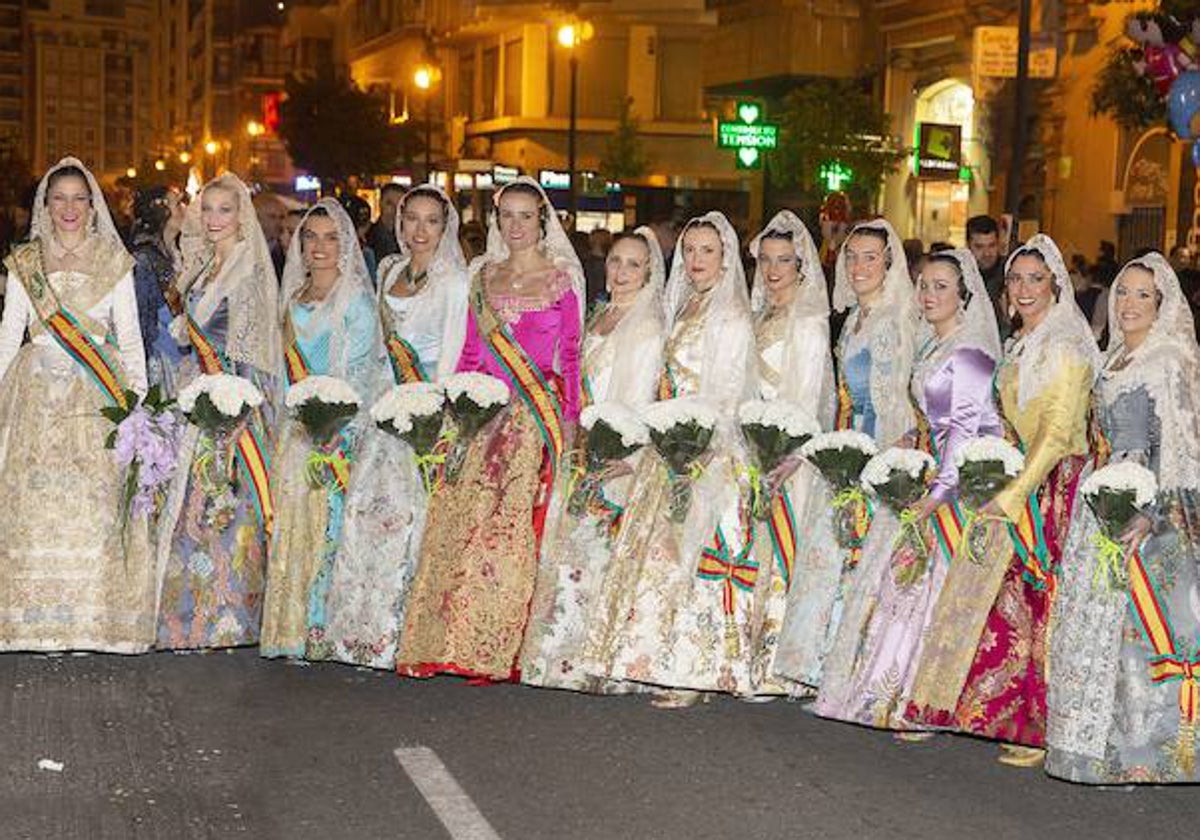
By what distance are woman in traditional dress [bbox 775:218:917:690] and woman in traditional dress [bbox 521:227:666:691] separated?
749 mm

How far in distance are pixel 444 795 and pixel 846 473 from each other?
202cm

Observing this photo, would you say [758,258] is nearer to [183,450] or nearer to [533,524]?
[533,524]

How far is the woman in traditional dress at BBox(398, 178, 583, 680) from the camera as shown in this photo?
717 cm

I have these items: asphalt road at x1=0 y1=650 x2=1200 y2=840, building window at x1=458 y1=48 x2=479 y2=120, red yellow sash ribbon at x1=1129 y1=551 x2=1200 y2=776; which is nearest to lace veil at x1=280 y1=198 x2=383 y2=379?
asphalt road at x1=0 y1=650 x2=1200 y2=840

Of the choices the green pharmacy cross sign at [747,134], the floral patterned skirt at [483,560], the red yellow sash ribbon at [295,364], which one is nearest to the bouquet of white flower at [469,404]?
the floral patterned skirt at [483,560]

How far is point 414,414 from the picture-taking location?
7199 mm

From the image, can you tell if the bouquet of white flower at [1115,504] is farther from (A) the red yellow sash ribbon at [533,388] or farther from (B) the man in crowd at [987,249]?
A: (B) the man in crowd at [987,249]

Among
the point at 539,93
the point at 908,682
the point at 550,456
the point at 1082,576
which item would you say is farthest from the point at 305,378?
the point at 539,93

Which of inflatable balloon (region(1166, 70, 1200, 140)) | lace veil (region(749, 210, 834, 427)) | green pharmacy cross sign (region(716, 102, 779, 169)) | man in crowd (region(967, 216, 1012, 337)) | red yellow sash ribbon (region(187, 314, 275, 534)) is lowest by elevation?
red yellow sash ribbon (region(187, 314, 275, 534))

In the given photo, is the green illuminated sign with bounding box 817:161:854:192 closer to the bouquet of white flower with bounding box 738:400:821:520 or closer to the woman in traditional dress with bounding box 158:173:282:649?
the woman in traditional dress with bounding box 158:173:282:649

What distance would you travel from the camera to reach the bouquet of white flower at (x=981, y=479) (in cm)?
626

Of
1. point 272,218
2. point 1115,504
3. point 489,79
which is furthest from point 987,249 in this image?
point 489,79

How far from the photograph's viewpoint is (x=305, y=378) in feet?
25.1

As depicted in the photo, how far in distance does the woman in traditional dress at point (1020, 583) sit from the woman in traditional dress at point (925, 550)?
78mm
